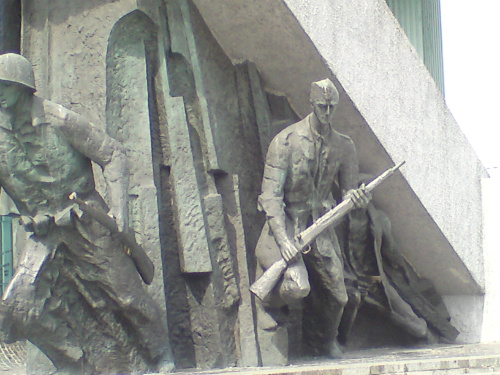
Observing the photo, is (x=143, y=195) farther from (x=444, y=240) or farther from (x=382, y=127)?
(x=444, y=240)

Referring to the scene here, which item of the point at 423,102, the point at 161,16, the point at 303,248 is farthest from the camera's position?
the point at 423,102

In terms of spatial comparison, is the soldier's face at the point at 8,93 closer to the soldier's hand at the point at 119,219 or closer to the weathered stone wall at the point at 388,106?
the soldier's hand at the point at 119,219

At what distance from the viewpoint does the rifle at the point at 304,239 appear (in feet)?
19.2

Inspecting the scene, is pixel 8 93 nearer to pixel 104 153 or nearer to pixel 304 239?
pixel 104 153

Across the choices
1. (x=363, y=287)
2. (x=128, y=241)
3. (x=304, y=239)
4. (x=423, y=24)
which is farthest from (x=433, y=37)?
(x=128, y=241)

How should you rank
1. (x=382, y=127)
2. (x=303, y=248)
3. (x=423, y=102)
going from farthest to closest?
(x=423, y=102)
(x=382, y=127)
(x=303, y=248)

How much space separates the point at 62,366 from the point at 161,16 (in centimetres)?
250

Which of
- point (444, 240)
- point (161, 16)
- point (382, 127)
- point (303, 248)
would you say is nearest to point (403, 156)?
point (382, 127)

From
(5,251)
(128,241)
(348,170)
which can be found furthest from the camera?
(5,251)

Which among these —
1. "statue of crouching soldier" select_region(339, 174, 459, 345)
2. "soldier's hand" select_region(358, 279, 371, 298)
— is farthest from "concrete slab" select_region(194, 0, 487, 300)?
"soldier's hand" select_region(358, 279, 371, 298)

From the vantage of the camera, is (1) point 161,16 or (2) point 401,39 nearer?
Answer: (1) point 161,16

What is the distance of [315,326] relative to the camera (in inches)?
255

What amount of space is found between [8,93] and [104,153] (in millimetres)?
662

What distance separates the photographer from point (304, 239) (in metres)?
6.01
